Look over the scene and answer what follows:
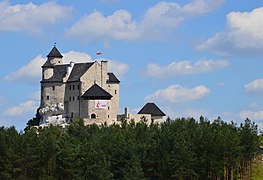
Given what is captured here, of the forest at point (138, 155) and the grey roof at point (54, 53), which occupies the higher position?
the grey roof at point (54, 53)

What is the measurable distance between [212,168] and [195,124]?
15142 millimetres

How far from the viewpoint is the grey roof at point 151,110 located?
10725 centimetres

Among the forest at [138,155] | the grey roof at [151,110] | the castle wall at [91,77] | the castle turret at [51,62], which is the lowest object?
the forest at [138,155]

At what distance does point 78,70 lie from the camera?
104m

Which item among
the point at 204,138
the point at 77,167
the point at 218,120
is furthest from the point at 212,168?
the point at 218,120

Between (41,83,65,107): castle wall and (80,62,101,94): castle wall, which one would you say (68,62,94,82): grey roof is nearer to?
(80,62,101,94): castle wall

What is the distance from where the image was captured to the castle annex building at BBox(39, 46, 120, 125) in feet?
327

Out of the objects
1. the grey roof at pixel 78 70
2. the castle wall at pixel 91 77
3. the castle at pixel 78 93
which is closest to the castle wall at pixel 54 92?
the castle at pixel 78 93

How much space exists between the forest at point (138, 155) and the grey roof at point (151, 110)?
35.1 metres

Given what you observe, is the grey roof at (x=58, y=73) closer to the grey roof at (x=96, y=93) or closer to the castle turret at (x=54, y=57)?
the castle turret at (x=54, y=57)

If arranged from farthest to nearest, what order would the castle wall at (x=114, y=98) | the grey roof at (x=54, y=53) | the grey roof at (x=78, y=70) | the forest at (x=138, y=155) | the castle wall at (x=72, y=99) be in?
the grey roof at (x=54, y=53)
the grey roof at (x=78, y=70)
the castle wall at (x=114, y=98)
the castle wall at (x=72, y=99)
the forest at (x=138, y=155)

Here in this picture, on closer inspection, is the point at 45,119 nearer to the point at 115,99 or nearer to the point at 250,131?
the point at 115,99

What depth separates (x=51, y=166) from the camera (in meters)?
66.4

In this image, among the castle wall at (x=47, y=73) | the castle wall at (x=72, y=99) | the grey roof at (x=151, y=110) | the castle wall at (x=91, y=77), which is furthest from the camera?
the grey roof at (x=151, y=110)
